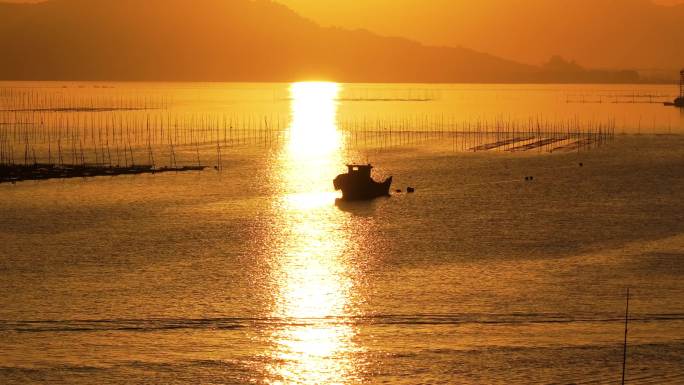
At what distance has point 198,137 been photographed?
363 feet

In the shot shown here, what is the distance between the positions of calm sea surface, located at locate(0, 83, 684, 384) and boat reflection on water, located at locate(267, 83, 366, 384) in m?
0.10

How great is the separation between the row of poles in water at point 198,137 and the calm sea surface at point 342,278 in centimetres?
1617

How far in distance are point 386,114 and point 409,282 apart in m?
140

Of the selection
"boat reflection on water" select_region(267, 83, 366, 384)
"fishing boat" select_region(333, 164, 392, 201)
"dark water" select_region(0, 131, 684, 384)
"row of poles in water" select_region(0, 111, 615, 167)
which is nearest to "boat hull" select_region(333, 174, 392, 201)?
"fishing boat" select_region(333, 164, 392, 201)

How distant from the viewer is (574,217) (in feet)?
166

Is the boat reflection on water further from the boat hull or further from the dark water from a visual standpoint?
the boat hull

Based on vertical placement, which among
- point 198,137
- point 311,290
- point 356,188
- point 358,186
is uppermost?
point 198,137

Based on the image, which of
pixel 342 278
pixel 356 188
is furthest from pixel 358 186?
pixel 342 278

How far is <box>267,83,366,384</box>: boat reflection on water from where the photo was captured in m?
24.4

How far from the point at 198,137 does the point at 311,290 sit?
79.9 m

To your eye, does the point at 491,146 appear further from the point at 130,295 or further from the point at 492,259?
the point at 130,295

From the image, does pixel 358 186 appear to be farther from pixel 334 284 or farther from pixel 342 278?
pixel 334 284

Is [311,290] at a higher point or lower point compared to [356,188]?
lower

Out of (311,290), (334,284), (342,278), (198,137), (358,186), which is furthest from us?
(198,137)
